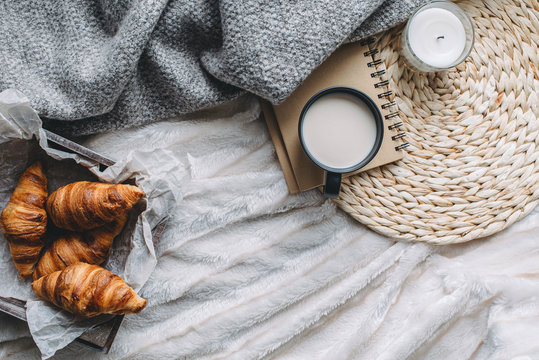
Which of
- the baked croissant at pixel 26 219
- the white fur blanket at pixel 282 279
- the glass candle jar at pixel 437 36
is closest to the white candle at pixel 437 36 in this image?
the glass candle jar at pixel 437 36

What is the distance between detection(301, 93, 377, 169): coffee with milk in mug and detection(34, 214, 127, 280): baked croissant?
0.25 meters

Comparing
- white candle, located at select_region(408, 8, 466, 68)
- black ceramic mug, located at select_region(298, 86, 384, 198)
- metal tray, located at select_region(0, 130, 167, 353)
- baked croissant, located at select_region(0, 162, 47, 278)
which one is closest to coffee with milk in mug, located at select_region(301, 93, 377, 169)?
black ceramic mug, located at select_region(298, 86, 384, 198)

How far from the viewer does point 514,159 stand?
2.15ft

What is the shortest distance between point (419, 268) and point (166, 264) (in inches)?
13.7

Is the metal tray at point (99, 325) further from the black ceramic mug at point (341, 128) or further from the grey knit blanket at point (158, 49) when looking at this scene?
the black ceramic mug at point (341, 128)

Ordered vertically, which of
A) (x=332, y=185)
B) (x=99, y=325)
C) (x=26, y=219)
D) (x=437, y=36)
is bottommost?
(x=99, y=325)

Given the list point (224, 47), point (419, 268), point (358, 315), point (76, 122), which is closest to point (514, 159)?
point (419, 268)

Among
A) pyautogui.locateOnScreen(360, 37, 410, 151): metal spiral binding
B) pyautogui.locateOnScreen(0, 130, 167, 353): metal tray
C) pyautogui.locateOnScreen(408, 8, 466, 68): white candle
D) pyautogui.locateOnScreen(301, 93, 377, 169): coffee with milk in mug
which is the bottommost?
pyautogui.locateOnScreen(0, 130, 167, 353): metal tray

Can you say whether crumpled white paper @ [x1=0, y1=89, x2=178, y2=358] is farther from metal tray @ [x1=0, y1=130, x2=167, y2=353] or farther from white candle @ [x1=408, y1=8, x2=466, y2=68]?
white candle @ [x1=408, y1=8, x2=466, y2=68]

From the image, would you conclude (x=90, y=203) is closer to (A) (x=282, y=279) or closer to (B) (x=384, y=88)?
(A) (x=282, y=279)

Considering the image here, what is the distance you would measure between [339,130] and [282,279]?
0.21m

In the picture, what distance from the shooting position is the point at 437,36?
0.63 metres

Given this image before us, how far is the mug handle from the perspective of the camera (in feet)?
1.95

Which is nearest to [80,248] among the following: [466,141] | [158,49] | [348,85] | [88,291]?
[88,291]
